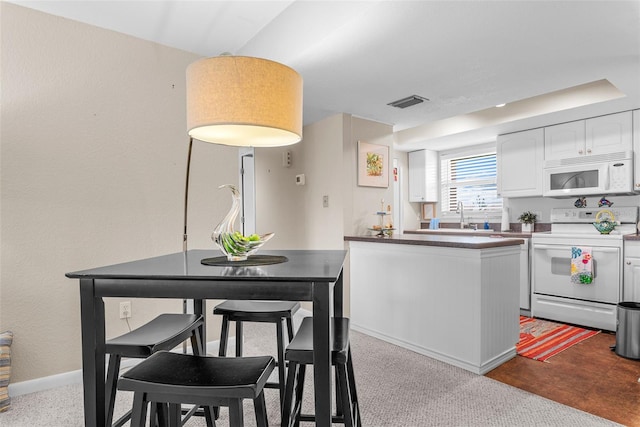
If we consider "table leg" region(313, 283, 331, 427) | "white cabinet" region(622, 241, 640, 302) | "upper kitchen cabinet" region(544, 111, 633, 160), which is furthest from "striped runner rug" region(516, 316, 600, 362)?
"table leg" region(313, 283, 331, 427)

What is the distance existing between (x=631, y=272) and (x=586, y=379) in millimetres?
1480

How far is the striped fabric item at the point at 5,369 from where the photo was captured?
6.61 ft

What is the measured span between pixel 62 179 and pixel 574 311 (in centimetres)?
465

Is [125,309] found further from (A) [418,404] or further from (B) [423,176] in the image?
(B) [423,176]

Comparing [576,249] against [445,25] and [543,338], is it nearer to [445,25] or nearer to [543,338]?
[543,338]

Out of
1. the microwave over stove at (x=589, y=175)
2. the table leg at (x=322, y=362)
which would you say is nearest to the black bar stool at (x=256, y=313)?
the table leg at (x=322, y=362)

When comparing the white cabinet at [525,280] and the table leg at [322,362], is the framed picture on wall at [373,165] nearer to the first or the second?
the white cabinet at [525,280]

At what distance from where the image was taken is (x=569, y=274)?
3.64 metres

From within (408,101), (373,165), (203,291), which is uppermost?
(408,101)

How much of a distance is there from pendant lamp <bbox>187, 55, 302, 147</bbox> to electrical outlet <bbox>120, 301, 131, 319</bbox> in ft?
→ 5.81

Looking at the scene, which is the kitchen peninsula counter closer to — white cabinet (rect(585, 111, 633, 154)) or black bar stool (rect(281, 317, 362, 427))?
black bar stool (rect(281, 317, 362, 427))

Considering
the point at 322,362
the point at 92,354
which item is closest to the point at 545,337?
the point at 322,362

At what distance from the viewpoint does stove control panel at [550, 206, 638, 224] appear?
379 centimetres

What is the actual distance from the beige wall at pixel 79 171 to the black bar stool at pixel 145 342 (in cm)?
111
